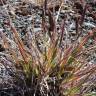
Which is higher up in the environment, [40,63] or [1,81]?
[40,63]

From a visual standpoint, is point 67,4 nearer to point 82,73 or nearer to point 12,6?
point 12,6

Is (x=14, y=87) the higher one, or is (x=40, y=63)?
(x=40, y=63)

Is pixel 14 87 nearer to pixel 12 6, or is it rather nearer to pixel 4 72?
pixel 4 72

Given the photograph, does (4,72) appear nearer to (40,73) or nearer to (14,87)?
(14,87)

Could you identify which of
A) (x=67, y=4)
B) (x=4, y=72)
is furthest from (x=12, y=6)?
(x=4, y=72)

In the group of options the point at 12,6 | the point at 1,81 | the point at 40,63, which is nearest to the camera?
the point at 40,63

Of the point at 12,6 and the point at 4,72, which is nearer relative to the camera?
the point at 4,72

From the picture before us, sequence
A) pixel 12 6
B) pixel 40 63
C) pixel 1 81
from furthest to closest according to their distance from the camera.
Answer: pixel 12 6
pixel 1 81
pixel 40 63

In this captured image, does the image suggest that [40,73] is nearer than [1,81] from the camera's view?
Yes
